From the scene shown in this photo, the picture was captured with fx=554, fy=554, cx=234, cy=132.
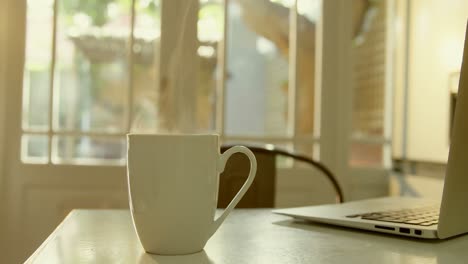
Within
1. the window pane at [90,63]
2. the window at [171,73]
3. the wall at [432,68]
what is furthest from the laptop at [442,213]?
the window pane at [90,63]

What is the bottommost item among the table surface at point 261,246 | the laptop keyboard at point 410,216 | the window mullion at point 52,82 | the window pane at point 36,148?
the table surface at point 261,246

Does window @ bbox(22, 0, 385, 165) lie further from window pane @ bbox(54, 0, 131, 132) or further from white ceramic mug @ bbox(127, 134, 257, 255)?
white ceramic mug @ bbox(127, 134, 257, 255)

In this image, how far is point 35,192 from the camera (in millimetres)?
1961

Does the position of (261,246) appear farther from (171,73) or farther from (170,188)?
(171,73)

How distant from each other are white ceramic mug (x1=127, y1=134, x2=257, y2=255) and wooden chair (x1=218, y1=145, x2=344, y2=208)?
0.68 m

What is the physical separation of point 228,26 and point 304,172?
0.63 m

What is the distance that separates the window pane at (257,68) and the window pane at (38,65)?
674 mm

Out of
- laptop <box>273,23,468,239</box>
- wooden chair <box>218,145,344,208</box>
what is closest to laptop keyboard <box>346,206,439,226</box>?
laptop <box>273,23,468,239</box>

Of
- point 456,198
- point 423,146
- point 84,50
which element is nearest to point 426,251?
point 456,198

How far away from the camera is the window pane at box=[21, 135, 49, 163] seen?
6.59 ft

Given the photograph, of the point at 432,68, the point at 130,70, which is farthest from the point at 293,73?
the point at 130,70

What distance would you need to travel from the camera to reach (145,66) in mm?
→ 2094

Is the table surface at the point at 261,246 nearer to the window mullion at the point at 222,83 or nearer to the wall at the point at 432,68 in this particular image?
the wall at the point at 432,68

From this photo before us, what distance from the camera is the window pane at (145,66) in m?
2.06
